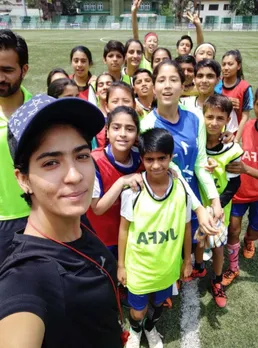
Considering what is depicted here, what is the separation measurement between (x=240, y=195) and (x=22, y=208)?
2.29 metres

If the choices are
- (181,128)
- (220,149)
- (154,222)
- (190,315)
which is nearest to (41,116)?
(154,222)

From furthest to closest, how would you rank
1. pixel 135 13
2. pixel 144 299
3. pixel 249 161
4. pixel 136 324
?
pixel 135 13
pixel 249 161
pixel 136 324
pixel 144 299

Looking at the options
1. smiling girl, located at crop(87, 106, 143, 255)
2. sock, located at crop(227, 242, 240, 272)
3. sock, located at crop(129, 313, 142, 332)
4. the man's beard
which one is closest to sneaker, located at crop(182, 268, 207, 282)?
sock, located at crop(227, 242, 240, 272)

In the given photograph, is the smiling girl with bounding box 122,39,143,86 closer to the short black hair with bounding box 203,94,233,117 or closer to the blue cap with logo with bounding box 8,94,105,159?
the short black hair with bounding box 203,94,233,117

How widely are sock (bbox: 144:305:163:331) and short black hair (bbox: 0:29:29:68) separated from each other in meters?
2.37

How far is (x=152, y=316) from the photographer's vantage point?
8.61ft

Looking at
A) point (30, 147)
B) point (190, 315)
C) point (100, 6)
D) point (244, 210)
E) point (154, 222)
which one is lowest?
point (190, 315)

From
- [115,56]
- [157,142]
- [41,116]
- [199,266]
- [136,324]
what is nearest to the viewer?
[41,116]

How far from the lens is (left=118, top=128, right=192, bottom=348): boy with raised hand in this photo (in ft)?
7.47

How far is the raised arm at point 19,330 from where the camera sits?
91cm

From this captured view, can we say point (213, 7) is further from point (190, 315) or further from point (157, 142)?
point (190, 315)

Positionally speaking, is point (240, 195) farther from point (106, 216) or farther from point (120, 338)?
point (120, 338)

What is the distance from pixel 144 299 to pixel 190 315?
78 cm

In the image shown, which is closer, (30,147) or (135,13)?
(30,147)
